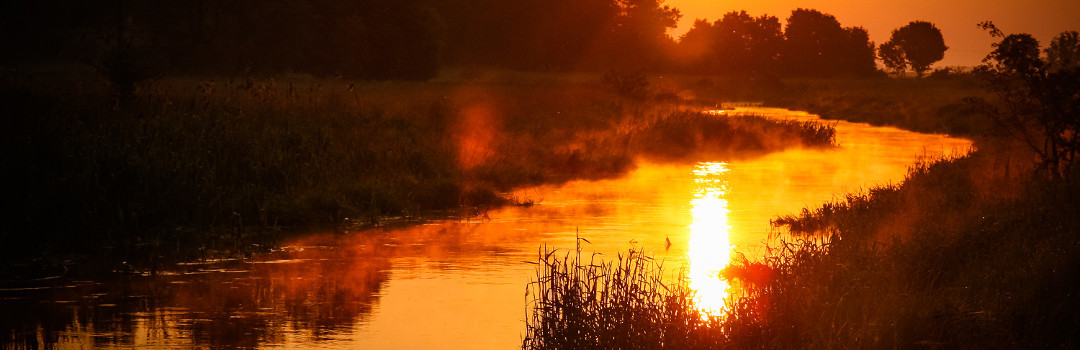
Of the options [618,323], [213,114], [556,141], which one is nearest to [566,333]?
[618,323]

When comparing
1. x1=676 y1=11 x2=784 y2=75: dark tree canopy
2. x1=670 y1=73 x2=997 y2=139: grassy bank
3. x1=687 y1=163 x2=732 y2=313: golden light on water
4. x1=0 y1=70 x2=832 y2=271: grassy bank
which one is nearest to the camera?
x1=687 y1=163 x2=732 y2=313: golden light on water

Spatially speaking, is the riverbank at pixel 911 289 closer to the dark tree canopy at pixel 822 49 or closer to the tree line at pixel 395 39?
the tree line at pixel 395 39

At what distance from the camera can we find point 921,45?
13338 centimetres

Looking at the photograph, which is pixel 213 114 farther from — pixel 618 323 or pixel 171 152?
pixel 618 323

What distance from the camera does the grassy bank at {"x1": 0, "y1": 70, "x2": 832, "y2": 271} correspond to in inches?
658

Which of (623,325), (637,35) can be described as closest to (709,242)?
(623,325)

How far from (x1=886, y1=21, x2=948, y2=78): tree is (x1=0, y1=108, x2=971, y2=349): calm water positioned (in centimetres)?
11680

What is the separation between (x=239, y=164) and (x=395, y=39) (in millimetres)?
38022

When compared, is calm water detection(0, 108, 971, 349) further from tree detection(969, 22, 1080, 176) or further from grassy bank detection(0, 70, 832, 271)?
tree detection(969, 22, 1080, 176)

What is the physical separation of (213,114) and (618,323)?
15.5m

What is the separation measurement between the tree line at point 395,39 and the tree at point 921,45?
16685mm

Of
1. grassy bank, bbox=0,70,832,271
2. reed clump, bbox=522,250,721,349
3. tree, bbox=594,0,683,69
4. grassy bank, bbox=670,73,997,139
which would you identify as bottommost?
reed clump, bbox=522,250,721,349

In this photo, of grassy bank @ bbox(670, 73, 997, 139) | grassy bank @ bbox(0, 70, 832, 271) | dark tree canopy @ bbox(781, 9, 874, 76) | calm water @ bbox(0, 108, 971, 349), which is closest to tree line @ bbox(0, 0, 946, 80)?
dark tree canopy @ bbox(781, 9, 874, 76)

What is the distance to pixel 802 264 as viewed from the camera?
37.7 ft
